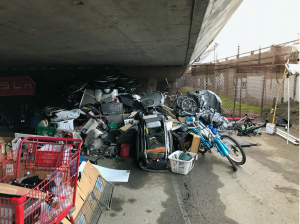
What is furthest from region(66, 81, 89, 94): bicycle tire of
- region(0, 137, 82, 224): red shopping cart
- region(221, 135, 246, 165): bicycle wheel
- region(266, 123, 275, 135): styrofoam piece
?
region(266, 123, 275, 135): styrofoam piece

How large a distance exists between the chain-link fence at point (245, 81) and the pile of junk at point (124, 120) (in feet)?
5.11

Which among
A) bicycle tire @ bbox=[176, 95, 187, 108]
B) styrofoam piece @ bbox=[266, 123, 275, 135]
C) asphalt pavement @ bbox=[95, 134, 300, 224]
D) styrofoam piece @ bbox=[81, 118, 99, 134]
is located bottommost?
asphalt pavement @ bbox=[95, 134, 300, 224]

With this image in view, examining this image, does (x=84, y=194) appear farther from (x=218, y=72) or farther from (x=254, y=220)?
(x=218, y=72)

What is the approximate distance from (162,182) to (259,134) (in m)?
4.24

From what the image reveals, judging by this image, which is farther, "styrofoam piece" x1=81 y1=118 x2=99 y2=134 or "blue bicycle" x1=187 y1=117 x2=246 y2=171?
"styrofoam piece" x1=81 y1=118 x2=99 y2=134

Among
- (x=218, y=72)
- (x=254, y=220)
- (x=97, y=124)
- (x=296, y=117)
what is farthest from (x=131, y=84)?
(x=296, y=117)

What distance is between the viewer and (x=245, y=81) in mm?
8672

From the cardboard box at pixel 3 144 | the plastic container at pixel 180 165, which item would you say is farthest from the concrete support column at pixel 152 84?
the cardboard box at pixel 3 144

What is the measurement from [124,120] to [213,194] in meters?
3.23

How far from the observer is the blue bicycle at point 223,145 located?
3604 mm

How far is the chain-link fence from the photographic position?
7.93m

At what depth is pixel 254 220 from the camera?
2281 millimetres

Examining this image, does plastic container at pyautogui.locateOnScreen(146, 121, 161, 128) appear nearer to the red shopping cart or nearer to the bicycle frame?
the bicycle frame

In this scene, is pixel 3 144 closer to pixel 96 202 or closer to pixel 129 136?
pixel 129 136
